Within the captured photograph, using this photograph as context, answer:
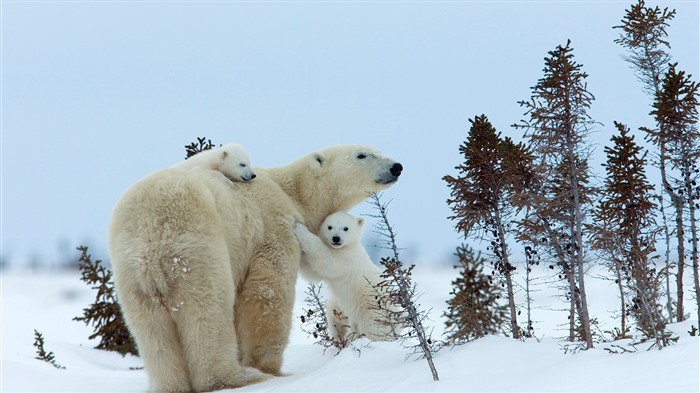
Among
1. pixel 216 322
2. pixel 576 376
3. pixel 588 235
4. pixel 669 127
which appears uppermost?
pixel 669 127

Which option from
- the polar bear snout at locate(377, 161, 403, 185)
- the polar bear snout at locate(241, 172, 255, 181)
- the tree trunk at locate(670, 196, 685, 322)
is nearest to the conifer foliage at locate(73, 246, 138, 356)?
the polar bear snout at locate(241, 172, 255, 181)

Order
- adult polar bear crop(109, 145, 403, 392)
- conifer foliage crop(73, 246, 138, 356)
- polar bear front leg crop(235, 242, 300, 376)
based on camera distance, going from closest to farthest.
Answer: adult polar bear crop(109, 145, 403, 392) → polar bear front leg crop(235, 242, 300, 376) → conifer foliage crop(73, 246, 138, 356)

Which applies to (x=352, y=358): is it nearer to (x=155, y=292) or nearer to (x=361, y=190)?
(x=155, y=292)

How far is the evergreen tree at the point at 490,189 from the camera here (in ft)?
25.3

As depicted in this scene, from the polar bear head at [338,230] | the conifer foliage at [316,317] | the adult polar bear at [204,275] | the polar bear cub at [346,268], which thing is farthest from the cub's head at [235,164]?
the conifer foliage at [316,317]

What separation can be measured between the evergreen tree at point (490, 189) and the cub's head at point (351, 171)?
838mm

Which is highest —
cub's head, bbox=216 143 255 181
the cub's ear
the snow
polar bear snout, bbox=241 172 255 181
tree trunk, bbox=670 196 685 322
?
the cub's ear

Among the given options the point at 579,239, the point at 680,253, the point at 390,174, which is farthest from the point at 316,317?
the point at 680,253

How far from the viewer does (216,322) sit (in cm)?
673

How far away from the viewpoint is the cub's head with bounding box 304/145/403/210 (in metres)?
8.52

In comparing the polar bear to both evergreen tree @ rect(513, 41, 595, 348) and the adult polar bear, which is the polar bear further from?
evergreen tree @ rect(513, 41, 595, 348)

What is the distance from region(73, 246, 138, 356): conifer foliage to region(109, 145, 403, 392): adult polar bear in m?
6.02

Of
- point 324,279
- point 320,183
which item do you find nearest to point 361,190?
point 320,183

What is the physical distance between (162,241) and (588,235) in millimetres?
3763
